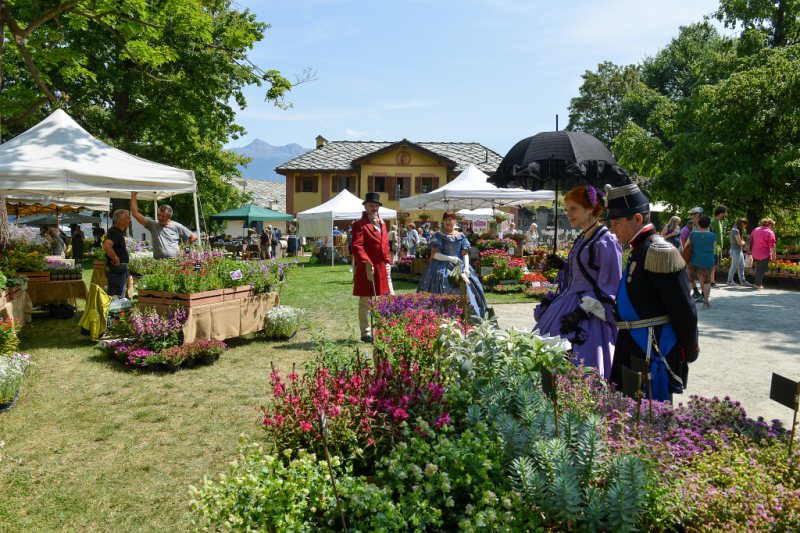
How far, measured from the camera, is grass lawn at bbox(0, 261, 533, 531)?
3.45m

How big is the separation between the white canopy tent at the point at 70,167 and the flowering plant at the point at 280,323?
254 centimetres

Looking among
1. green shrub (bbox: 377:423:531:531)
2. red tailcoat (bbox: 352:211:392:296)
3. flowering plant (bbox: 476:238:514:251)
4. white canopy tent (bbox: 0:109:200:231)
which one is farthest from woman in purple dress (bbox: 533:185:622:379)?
flowering plant (bbox: 476:238:514:251)

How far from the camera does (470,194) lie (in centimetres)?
1501

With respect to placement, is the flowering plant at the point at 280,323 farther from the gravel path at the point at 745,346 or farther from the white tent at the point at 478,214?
the white tent at the point at 478,214

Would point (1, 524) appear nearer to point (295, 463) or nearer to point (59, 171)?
point (295, 463)

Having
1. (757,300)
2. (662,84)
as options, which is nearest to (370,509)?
(757,300)

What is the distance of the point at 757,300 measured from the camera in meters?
12.6

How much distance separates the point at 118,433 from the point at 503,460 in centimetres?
378

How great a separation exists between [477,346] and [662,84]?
2038 inches

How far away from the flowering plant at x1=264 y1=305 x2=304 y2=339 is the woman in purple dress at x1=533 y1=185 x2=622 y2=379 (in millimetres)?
4998

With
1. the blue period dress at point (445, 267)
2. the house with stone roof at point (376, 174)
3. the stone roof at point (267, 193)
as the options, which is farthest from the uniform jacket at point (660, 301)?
the stone roof at point (267, 193)

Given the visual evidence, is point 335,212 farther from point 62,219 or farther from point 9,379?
point 62,219

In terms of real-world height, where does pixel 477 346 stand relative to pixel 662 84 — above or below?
below

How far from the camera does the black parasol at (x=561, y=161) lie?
8.78 meters
